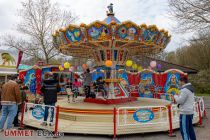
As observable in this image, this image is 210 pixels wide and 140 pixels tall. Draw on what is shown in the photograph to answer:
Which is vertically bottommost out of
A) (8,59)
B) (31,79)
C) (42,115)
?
(42,115)

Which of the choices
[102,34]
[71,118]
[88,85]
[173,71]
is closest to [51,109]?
[71,118]

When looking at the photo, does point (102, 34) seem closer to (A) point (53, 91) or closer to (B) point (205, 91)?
(A) point (53, 91)

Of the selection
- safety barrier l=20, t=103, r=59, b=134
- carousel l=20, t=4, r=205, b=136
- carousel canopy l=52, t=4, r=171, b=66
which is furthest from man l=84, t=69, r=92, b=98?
safety barrier l=20, t=103, r=59, b=134

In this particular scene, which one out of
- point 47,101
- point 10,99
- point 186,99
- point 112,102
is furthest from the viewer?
point 112,102

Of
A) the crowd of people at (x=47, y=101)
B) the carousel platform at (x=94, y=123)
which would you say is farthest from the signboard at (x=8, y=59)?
the carousel platform at (x=94, y=123)

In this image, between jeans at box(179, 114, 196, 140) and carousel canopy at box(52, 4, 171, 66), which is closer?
jeans at box(179, 114, 196, 140)

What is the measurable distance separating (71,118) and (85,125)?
0.95 metres

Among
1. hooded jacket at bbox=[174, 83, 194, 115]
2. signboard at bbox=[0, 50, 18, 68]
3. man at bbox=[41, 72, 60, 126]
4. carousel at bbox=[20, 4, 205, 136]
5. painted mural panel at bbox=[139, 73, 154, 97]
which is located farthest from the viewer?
signboard at bbox=[0, 50, 18, 68]

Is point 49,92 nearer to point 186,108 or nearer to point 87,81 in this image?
point 186,108

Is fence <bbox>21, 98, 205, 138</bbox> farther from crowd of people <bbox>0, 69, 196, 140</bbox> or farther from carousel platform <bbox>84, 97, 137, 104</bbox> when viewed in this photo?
carousel platform <bbox>84, 97, 137, 104</bbox>

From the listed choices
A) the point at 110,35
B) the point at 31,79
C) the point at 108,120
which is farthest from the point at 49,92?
the point at 31,79

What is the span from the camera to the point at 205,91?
26453 millimetres

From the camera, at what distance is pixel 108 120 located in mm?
7367

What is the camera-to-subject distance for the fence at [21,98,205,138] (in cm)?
639
